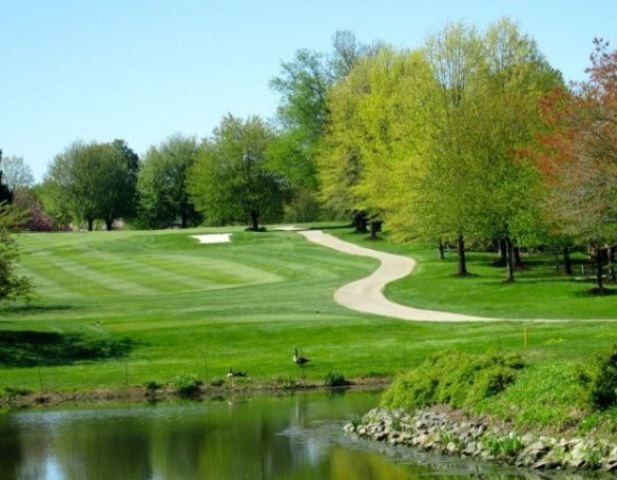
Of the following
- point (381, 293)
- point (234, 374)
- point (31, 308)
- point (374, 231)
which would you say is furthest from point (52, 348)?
point (374, 231)

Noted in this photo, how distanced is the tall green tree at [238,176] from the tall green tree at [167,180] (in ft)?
93.0

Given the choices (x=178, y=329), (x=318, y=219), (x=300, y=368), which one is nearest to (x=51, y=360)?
(x=178, y=329)

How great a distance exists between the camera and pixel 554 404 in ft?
91.7

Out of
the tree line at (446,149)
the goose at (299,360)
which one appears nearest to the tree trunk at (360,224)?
the tree line at (446,149)

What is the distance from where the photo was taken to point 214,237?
106625 mm

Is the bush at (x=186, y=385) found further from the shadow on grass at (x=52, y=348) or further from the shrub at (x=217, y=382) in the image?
the shadow on grass at (x=52, y=348)

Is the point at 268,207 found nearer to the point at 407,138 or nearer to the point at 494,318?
the point at 407,138

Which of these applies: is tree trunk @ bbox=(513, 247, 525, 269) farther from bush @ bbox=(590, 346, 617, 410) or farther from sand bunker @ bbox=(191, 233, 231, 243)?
bush @ bbox=(590, 346, 617, 410)

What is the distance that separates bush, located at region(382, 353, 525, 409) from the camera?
102ft

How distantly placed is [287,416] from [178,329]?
17436 millimetres

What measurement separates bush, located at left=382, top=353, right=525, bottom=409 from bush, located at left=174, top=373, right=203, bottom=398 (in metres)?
10.9

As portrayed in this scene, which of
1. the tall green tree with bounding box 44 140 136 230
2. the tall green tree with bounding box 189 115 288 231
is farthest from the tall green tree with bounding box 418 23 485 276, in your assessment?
the tall green tree with bounding box 44 140 136 230

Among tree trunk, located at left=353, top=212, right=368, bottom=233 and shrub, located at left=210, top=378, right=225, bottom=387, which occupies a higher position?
tree trunk, located at left=353, top=212, right=368, bottom=233

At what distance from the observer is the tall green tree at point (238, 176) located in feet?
369
